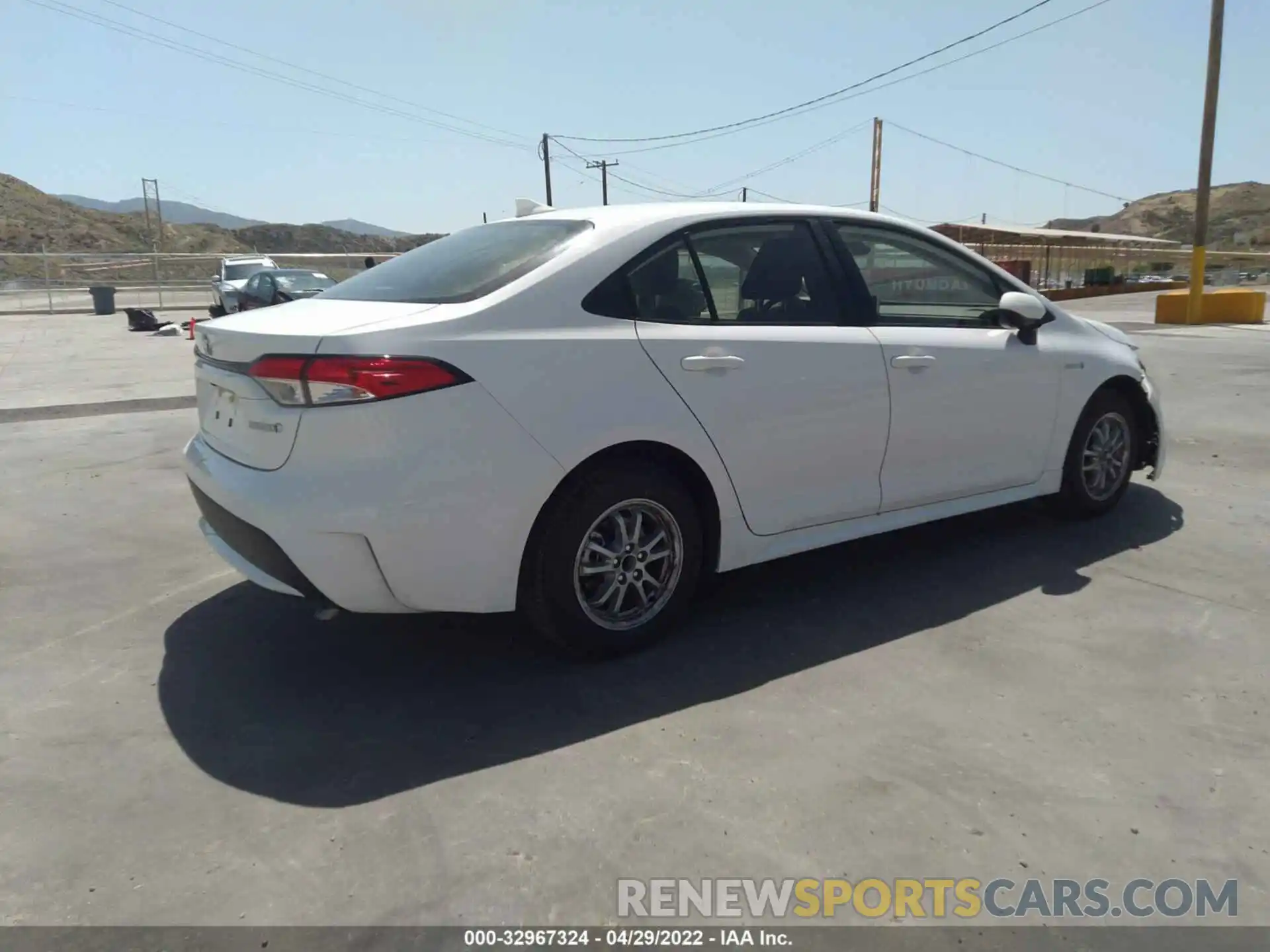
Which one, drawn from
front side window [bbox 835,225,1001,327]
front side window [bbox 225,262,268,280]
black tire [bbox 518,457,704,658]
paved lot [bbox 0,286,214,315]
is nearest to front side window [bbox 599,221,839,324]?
front side window [bbox 835,225,1001,327]

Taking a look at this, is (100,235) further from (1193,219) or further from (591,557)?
(1193,219)

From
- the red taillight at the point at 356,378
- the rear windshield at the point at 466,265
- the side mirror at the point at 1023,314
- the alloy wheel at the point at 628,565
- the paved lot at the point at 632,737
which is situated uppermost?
the rear windshield at the point at 466,265

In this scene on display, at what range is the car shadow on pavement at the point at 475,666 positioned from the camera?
2822mm

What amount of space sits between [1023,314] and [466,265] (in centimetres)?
253

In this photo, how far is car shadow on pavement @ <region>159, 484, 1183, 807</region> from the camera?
9.26 ft

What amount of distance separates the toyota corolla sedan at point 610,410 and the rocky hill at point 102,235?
65284mm

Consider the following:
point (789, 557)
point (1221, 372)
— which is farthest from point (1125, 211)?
point (789, 557)

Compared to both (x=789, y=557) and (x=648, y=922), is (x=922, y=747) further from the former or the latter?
(x=789, y=557)

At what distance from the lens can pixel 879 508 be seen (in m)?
3.98

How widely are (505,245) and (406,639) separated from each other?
156cm

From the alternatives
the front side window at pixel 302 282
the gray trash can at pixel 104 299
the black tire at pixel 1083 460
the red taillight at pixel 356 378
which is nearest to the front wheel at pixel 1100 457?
the black tire at pixel 1083 460

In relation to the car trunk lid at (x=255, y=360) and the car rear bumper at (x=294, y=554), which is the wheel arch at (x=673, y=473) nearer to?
the car rear bumper at (x=294, y=554)

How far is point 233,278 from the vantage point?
2486 centimetres

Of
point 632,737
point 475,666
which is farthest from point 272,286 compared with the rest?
point 632,737
